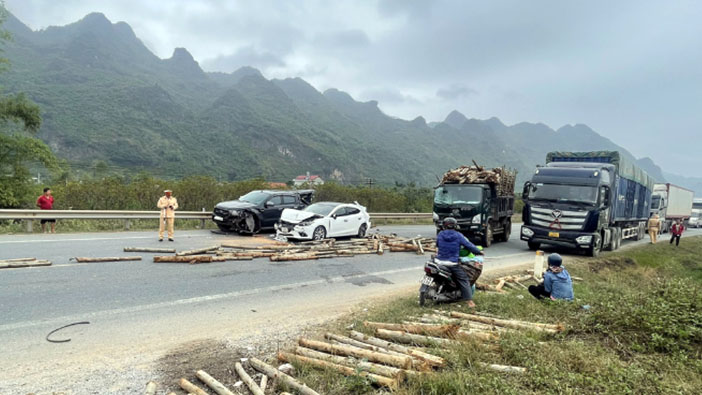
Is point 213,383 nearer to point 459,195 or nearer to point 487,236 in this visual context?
point 459,195

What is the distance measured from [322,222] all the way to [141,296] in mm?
7546

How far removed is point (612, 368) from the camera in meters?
3.31

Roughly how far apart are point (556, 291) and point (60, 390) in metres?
6.75

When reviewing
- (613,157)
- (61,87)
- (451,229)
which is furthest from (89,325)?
(61,87)

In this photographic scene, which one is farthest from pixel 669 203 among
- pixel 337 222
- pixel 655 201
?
pixel 337 222

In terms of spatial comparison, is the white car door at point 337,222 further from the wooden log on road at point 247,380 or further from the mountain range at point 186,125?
the mountain range at point 186,125

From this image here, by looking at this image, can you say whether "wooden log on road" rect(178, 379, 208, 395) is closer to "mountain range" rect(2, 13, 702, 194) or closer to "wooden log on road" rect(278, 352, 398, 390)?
"wooden log on road" rect(278, 352, 398, 390)

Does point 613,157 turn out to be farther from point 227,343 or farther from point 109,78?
point 109,78

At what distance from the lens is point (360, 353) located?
3.82 metres

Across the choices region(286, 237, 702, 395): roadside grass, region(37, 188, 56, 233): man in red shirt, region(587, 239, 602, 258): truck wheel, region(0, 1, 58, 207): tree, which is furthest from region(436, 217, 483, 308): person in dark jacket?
region(0, 1, 58, 207): tree

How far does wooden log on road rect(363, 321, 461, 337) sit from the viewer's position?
4312mm

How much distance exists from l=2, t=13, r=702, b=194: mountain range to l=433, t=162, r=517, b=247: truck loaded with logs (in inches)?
793

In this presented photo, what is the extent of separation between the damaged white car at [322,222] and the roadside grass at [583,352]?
279 inches

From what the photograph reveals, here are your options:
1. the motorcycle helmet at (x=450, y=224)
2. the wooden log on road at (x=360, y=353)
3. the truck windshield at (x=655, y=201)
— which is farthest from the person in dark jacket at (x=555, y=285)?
the truck windshield at (x=655, y=201)
